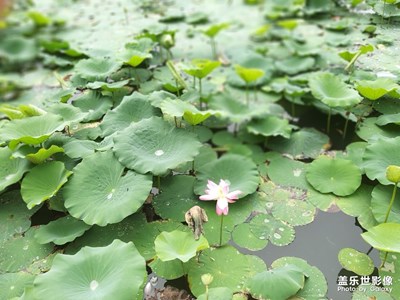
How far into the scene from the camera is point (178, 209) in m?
2.78

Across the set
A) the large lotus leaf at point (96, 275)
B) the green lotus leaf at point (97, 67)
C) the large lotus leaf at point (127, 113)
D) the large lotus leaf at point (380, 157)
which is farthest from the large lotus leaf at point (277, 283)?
the green lotus leaf at point (97, 67)

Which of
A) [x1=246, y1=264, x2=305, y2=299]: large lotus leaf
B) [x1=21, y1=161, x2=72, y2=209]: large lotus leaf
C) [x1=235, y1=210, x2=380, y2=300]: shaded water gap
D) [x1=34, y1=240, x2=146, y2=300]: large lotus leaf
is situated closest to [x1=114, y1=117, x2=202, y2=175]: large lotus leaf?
[x1=21, y1=161, x2=72, y2=209]: large lotus leaf

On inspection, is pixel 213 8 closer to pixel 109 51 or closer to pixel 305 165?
pixel 109 51

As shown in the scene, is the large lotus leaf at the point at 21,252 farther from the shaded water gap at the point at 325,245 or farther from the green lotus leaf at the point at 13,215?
the shaded water gap at the point at 325,245

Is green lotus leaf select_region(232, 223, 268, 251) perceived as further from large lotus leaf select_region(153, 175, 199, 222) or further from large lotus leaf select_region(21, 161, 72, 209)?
large lotus leaf select_region(21, 161, 72, 209)

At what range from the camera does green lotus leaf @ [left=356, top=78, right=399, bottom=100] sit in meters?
3.05

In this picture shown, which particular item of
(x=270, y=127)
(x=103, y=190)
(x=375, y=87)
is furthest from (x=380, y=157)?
(x=103, y=190)

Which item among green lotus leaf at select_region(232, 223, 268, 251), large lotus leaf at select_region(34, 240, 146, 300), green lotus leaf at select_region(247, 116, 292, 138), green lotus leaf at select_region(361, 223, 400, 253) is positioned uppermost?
large lotus leaf at select_region(34, 240, 146, 300)

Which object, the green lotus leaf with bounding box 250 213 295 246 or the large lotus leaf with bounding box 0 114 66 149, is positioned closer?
the green lotus leaf with bounding box 250 213 295 246

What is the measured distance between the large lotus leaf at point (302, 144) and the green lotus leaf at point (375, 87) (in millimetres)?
587

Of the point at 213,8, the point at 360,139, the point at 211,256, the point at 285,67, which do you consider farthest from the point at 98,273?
the point at 213,8

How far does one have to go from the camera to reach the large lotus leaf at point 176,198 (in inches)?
108

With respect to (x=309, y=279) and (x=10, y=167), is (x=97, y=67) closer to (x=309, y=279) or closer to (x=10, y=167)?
(x=10, y=167)

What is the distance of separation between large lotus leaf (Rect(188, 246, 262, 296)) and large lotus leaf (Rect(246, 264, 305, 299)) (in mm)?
114
